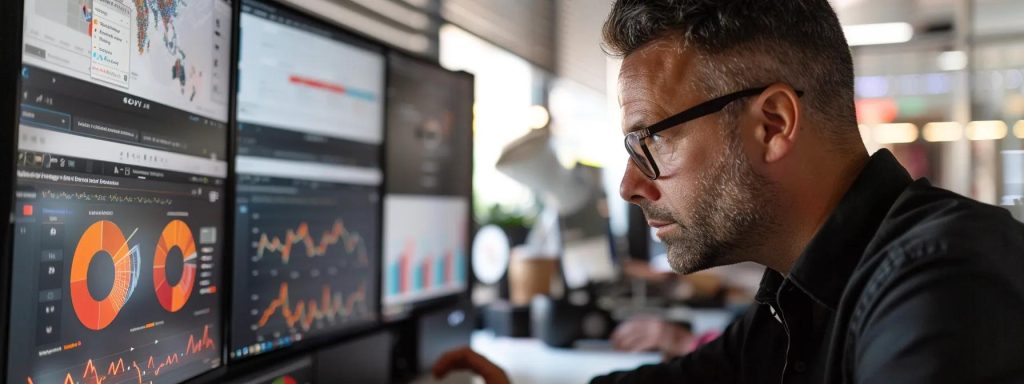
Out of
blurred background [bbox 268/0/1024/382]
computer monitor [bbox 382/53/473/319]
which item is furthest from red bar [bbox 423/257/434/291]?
blurred background [bbox 268/0/1024/382]

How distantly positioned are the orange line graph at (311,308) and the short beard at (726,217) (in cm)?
65

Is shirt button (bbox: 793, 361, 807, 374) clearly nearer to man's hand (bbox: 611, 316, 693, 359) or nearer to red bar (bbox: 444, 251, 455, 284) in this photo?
red bar (bbox: 444, 251, 455, 284)

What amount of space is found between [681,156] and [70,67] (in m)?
0.74

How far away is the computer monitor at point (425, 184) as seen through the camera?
1762 mm

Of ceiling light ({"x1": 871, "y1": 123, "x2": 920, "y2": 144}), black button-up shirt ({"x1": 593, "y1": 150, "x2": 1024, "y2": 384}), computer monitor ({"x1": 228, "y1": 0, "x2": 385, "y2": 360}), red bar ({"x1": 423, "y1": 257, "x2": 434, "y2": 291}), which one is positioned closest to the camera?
black button-up shirt ({"x1": 593, "y1": 150, "x2": 1024, "y2": 384})

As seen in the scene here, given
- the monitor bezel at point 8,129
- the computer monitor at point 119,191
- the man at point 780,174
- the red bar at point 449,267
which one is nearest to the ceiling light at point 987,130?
the red bar at point 449,267

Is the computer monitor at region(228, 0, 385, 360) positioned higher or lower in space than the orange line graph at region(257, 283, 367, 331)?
higher

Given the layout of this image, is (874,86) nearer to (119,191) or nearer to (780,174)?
(780,174)

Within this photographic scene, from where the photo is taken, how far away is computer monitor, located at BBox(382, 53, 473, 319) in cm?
176

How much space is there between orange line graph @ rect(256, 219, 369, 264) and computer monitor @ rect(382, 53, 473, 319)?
135 mm

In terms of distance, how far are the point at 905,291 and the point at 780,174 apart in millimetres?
306

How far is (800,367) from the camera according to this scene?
110 centimetres

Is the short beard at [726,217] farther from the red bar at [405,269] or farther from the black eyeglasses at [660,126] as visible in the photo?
the red bar at [405,269]

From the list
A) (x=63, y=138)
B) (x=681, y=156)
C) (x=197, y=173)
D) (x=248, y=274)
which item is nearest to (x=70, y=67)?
(x=63, y=138)
